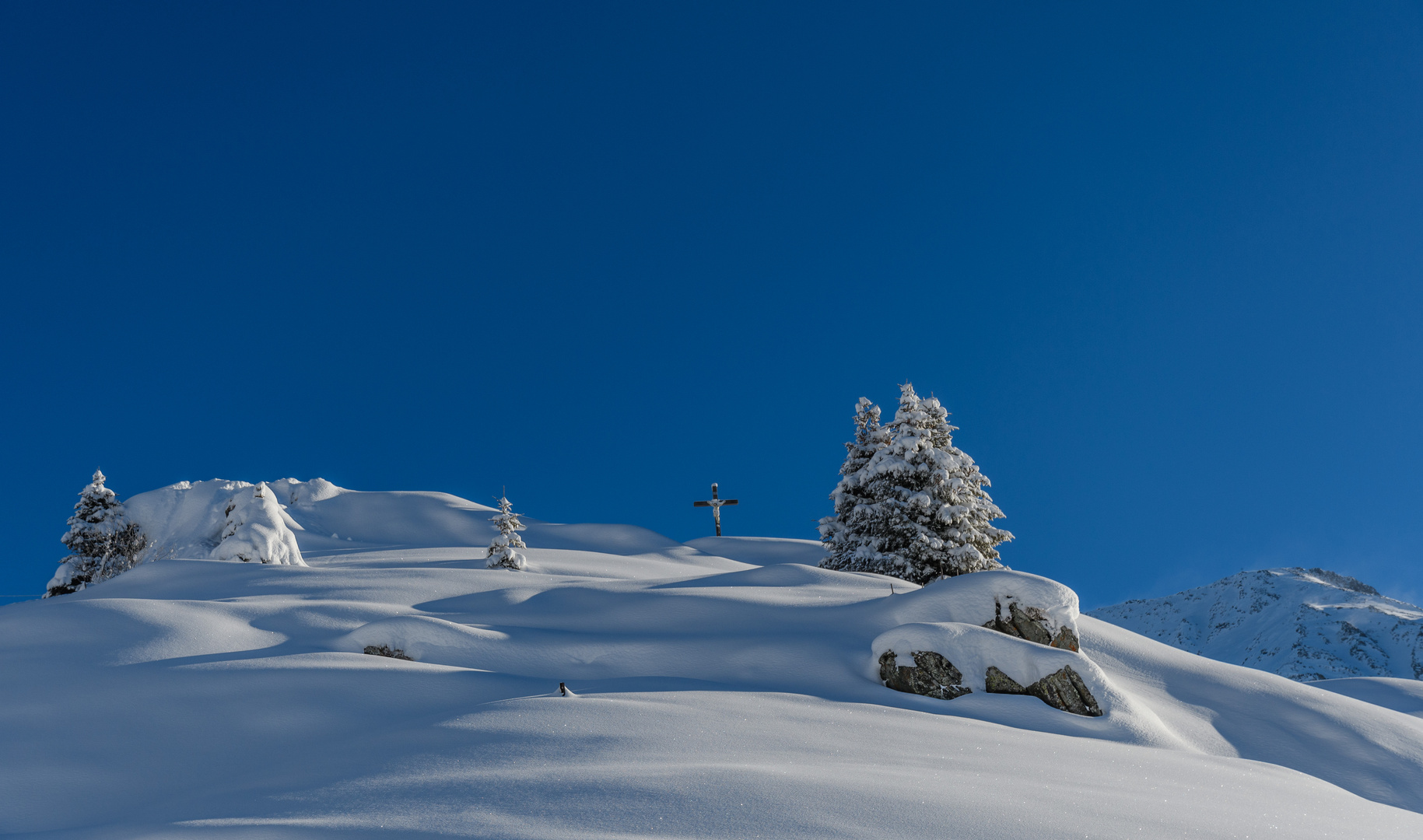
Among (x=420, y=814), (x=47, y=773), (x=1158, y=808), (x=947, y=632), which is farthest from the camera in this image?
(x=947, y=632)

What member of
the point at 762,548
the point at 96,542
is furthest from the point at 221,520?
the point at 762,548

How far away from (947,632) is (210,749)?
33.3 ft

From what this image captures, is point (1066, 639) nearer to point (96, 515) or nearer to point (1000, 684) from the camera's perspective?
point (1000, 684)

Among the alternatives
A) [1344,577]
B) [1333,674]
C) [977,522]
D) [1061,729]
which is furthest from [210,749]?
[1344,577]

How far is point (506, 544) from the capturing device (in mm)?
23500

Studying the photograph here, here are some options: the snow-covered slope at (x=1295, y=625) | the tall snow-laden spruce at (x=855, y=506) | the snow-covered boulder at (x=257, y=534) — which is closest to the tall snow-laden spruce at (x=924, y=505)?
the tall snow-laden spruce at (x=855, y=506)

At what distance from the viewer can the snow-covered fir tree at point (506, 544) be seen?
76.3 ft

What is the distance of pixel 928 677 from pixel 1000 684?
1.12 meters

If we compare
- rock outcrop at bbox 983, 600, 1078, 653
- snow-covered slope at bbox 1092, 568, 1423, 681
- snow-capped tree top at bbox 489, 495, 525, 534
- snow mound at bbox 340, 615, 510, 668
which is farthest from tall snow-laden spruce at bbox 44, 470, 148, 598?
snow-covered slope at bbox 1092, 568, 1423, 681

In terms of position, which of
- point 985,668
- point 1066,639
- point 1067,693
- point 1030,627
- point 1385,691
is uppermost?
point 1030,627

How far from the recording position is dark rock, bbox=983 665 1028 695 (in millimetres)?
11883

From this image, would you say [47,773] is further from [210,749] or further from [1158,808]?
[1158,808]

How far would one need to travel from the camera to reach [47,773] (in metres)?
8.02

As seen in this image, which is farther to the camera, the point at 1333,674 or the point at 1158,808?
the point at 1333,674
